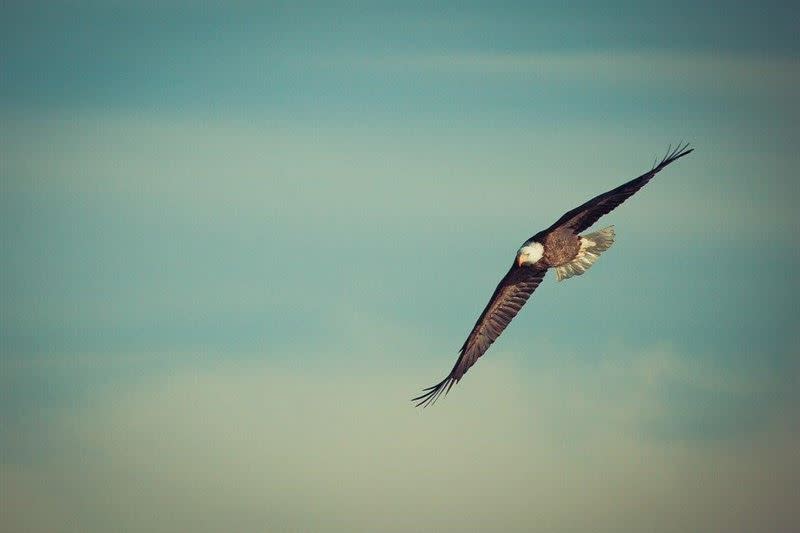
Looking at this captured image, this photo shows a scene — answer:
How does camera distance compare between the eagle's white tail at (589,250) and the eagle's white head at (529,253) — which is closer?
the eagle's white head at (529,253)

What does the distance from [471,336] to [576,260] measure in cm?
200

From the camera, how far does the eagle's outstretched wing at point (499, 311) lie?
17.7m

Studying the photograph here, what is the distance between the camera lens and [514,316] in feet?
59.2

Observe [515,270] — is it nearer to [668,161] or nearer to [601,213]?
[601,213]

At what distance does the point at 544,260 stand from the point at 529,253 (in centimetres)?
35

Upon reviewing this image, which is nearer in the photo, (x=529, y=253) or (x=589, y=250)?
(x=529, y=253)

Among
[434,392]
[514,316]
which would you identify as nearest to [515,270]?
[514,316]

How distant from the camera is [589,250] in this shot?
17.1m

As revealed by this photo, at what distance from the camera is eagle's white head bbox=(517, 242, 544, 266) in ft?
55.1

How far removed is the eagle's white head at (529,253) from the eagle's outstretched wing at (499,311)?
0.68 metres

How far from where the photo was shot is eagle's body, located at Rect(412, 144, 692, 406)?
16.2 metres

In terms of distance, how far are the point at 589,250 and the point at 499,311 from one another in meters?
1.77

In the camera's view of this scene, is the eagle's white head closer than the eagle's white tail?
Yes

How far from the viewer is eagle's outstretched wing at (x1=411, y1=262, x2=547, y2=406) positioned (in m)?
17.7
